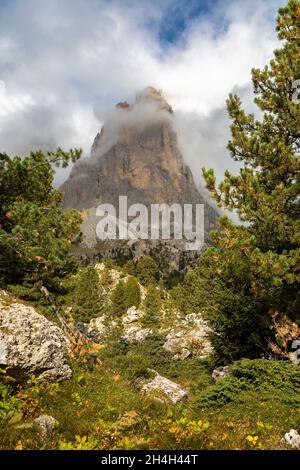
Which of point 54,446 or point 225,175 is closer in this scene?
point 54,446

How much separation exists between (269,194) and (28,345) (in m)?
10.1

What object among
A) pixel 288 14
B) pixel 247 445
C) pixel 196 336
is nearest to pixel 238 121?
pixel 288 14

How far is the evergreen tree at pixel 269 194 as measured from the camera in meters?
11.2

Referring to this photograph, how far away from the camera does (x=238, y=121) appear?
47.1 ft

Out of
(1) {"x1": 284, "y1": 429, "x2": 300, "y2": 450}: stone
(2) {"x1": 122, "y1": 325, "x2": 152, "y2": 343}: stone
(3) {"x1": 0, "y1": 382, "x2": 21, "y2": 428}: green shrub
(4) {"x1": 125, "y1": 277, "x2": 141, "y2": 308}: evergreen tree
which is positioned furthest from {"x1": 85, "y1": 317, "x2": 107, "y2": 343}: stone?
(1) {"x1": 284, "y1": 429, "x2": 300, "y2": 450}: stone

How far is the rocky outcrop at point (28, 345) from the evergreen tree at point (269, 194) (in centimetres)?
593

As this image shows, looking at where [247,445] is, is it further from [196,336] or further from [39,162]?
[196,336]

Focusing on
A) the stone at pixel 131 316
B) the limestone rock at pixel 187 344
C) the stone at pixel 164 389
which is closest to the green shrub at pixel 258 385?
the stone at pixel 164 389

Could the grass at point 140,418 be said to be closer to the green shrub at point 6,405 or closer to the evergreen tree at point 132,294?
the green shrub at point 6,405

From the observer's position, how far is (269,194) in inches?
508

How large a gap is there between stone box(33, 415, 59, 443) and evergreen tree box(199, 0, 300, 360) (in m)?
7.34

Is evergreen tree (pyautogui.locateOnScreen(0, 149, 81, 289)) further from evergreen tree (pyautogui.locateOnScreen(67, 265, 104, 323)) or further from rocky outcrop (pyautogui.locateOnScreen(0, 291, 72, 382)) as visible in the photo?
evergreen tree (pyautogui.locateOnScreen(67, 265, 104, 323))

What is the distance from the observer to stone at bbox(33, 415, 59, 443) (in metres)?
5.41

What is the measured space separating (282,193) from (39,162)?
9526mm
